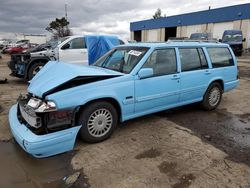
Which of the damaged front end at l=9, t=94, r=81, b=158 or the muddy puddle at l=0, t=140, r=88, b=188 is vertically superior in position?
the damaged front end at l=9, t=94, r=81, b=158

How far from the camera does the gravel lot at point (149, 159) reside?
10.6 ft

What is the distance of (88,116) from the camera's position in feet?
13.2

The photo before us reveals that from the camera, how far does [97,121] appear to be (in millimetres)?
4195

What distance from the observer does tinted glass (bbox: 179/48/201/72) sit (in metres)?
5.36

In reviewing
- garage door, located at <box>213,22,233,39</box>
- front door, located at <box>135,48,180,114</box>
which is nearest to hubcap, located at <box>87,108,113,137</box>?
front door, located at <box>135,48,180,114</box>

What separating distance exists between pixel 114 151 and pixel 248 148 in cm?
216

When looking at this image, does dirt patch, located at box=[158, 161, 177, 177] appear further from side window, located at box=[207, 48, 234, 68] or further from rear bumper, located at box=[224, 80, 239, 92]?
rear bumper, located at box=[224, 80, 239, 92]

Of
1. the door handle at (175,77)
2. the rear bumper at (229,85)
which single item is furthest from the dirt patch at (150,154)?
the rear bumper at (229,85)

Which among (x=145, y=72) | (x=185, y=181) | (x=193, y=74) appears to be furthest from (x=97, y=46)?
(x=185, y=181)

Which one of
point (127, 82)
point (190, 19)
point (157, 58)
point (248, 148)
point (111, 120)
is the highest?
point (190, 19)

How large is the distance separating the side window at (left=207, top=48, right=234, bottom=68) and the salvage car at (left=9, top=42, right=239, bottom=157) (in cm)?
2

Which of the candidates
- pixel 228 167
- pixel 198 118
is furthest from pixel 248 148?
pixel 198 118

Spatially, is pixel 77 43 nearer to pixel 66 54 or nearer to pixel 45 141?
pixel 66 54

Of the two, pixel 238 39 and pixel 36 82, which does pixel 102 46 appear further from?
pixel 238 39
